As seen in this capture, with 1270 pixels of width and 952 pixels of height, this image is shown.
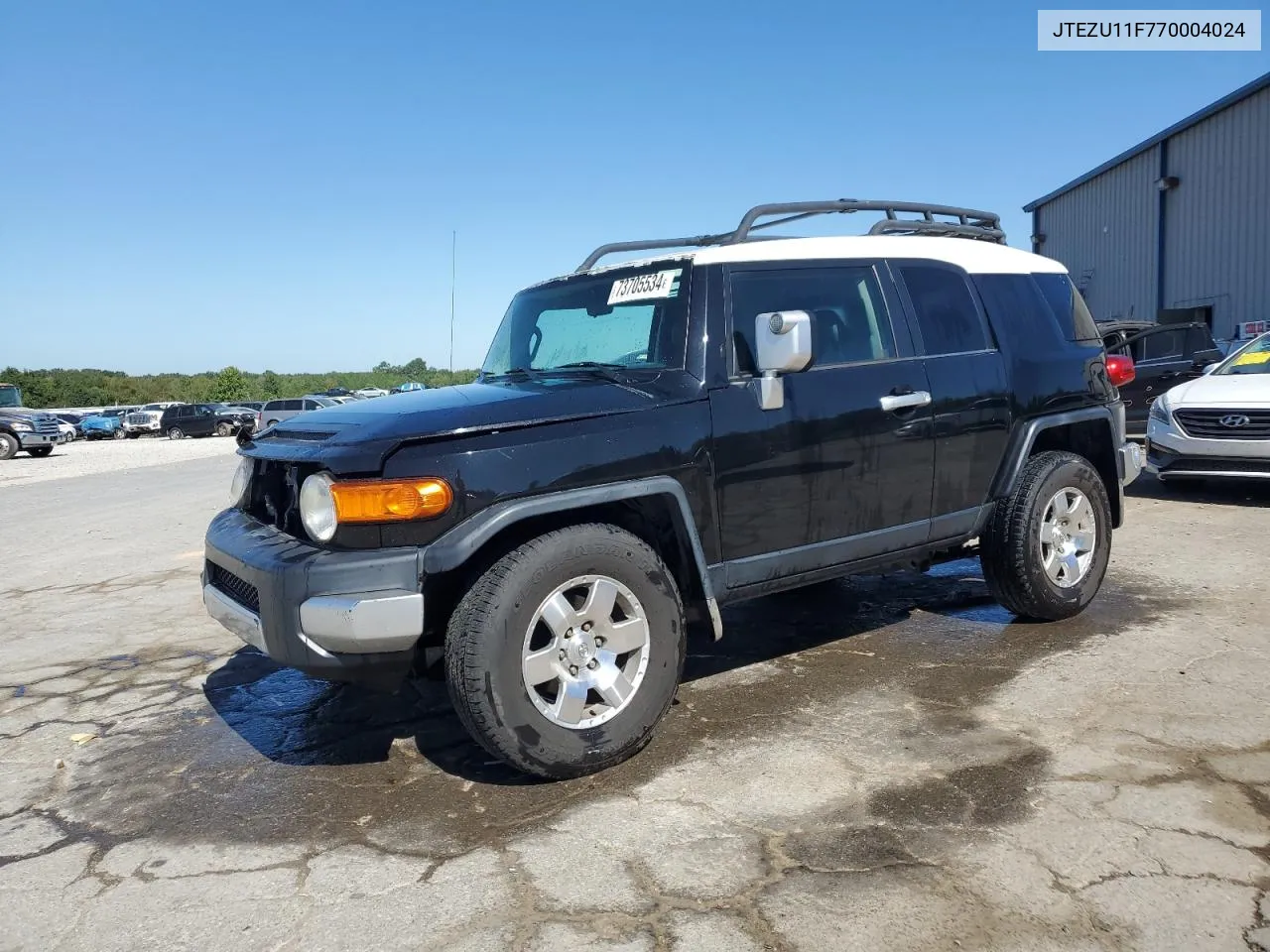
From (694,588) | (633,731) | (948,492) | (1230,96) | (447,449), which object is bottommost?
(633,731)

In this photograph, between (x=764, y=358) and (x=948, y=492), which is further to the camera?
(x=948, y=492)

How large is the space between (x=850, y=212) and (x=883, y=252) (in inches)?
13.5

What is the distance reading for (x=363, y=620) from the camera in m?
2.99

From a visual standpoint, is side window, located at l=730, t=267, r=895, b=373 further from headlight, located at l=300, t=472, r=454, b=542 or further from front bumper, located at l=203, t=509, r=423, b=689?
front bumper, located at l=203, t=509, r=423, b=689

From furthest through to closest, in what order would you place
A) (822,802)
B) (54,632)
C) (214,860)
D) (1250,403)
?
(1250,403)
(54,632)
(822,802)
(214,860)

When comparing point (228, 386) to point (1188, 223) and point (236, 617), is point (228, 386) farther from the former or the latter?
point (236, 617)

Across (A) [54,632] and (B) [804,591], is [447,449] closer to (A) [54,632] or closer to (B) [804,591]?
(B) [804,591]

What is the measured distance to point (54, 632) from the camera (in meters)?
5.79

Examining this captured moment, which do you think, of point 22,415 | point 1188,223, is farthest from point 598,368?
point 22,415

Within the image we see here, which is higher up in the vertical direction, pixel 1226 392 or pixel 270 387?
pixel 270 387

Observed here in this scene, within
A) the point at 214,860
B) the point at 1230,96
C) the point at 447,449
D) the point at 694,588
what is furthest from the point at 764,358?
the point at 1230,96

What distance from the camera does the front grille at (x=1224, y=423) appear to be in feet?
27.0

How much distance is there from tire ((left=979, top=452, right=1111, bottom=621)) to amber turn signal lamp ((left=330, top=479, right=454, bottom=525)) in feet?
9.75

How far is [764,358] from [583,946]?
2140mm
